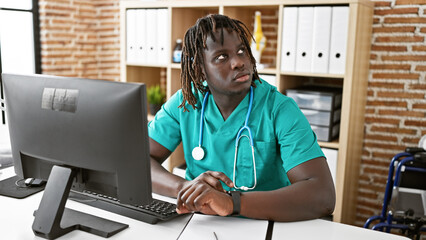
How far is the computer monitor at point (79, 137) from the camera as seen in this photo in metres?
1.06

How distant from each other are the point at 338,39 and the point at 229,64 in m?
1.14

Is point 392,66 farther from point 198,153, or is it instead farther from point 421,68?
point 198,153

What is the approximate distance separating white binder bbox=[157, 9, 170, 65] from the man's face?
1481 mm

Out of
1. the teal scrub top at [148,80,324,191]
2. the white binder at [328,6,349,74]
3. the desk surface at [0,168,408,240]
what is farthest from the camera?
the white binder at [328,6,349,74]

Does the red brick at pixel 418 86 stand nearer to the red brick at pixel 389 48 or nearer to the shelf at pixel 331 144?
the red brick at pixel 389 48

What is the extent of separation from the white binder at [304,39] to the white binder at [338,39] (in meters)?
0.13

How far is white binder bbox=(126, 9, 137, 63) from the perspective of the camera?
3062 mm

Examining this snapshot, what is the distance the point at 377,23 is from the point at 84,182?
→ 7.16 ft

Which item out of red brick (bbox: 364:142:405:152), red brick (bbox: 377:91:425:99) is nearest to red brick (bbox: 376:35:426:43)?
red brick (bbox: 377:91:425:99)

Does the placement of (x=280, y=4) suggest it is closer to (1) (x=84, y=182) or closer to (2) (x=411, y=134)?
(2) (x=411, y=134)

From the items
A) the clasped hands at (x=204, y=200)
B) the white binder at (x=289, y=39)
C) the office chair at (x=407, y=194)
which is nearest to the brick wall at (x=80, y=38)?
the white binder at (x=289, y=39)

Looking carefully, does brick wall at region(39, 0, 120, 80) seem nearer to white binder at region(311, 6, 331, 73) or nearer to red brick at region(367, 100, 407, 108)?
white binder at region(311, 6, 331, 73)

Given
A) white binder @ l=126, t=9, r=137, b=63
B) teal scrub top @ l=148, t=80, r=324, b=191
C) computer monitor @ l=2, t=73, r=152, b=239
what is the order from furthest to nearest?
white binder @ l=126, t=9, r=137, b=63
teal scrub top @ l=148, t=80, r=324, b=191
computer monitor @ l=2, t=73, r=152, b=239

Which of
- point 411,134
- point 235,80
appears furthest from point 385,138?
point 235,80
